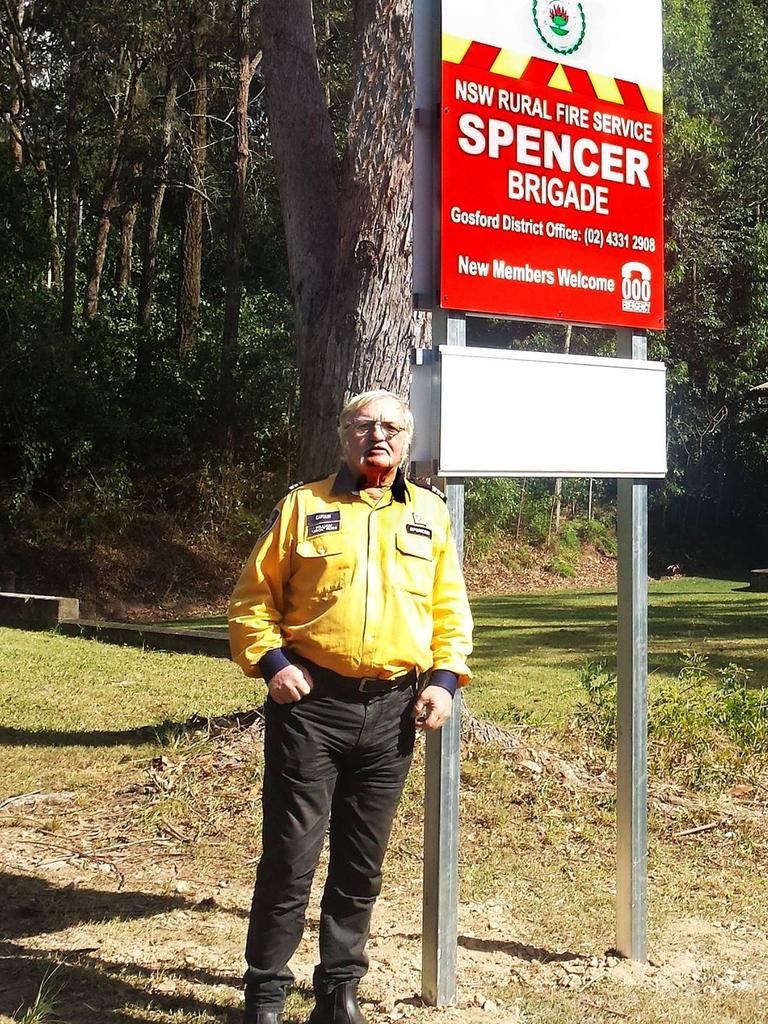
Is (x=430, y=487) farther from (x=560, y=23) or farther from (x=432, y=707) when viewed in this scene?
(x=560, y=23)

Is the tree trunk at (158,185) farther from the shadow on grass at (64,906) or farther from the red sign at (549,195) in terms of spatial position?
the red sign at (549,195)

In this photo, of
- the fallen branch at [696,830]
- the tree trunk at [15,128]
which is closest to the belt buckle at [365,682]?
the fallen branch at [696,830]

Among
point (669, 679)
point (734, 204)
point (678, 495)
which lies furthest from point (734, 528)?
point (669, 679)

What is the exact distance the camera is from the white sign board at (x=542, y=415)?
3764 millimetres

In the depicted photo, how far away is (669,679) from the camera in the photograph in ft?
31.7

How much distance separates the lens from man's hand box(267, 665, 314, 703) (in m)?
3.27

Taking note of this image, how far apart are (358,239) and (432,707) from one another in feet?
11.3

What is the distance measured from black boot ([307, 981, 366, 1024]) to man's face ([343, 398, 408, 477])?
1.46 meters

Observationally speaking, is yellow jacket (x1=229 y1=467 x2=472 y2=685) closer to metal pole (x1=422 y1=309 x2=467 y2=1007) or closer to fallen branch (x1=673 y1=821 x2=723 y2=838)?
metal pole (x1=422 y1=309 x2=467 y2=1007)

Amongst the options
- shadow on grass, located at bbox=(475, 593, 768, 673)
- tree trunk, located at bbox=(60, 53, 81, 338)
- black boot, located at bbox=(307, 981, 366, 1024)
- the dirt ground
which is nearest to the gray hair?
black boot, located at bbox=(307, 981, 366, 1024)

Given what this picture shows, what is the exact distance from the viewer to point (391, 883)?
16.7ft

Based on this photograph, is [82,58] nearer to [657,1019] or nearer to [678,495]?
[678,495]

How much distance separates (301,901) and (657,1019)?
1.25 meters

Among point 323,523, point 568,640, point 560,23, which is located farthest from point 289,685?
point 568,640
